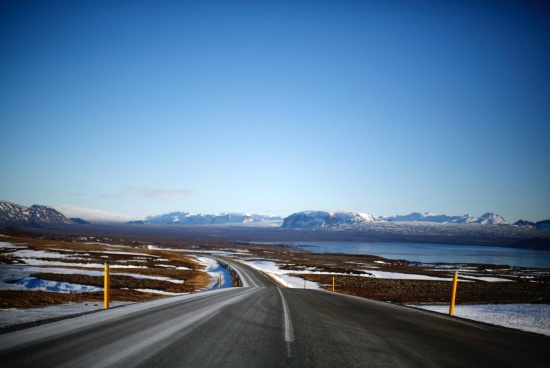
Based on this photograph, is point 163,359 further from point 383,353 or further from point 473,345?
point 473,345

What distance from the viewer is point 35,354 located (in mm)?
4090

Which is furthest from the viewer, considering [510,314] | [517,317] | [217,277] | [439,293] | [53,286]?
[217,277]

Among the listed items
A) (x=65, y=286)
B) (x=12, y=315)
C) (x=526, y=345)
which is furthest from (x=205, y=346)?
(x=65, y=286)

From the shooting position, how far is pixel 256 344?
5.09 meters

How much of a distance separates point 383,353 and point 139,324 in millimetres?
4857

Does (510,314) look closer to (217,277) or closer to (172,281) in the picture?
(172,281)

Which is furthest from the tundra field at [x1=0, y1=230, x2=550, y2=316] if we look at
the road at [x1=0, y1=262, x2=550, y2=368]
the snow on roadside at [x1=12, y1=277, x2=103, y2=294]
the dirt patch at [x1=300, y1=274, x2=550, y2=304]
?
the road at [x1=0, y1=262, x2=550, y2=368]

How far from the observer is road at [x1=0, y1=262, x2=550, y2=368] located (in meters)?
4.16

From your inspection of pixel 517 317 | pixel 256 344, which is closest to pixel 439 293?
pixel 517 317

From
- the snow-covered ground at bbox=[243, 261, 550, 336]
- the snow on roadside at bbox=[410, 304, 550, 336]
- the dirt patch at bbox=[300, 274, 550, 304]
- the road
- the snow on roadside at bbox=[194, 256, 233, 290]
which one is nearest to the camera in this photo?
the road

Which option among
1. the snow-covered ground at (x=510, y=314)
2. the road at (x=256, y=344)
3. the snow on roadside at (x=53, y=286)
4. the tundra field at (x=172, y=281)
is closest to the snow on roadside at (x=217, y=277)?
the tundra field at (x=172, y=281)

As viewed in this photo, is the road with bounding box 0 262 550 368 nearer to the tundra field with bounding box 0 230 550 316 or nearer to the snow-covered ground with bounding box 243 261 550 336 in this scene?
the snow-covered ground with bounding box 243 261 550 336

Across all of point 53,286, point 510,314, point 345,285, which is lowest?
point 345,285

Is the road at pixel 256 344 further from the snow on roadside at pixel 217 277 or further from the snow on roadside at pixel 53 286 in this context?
the snow on roadside at pixel 217 277
